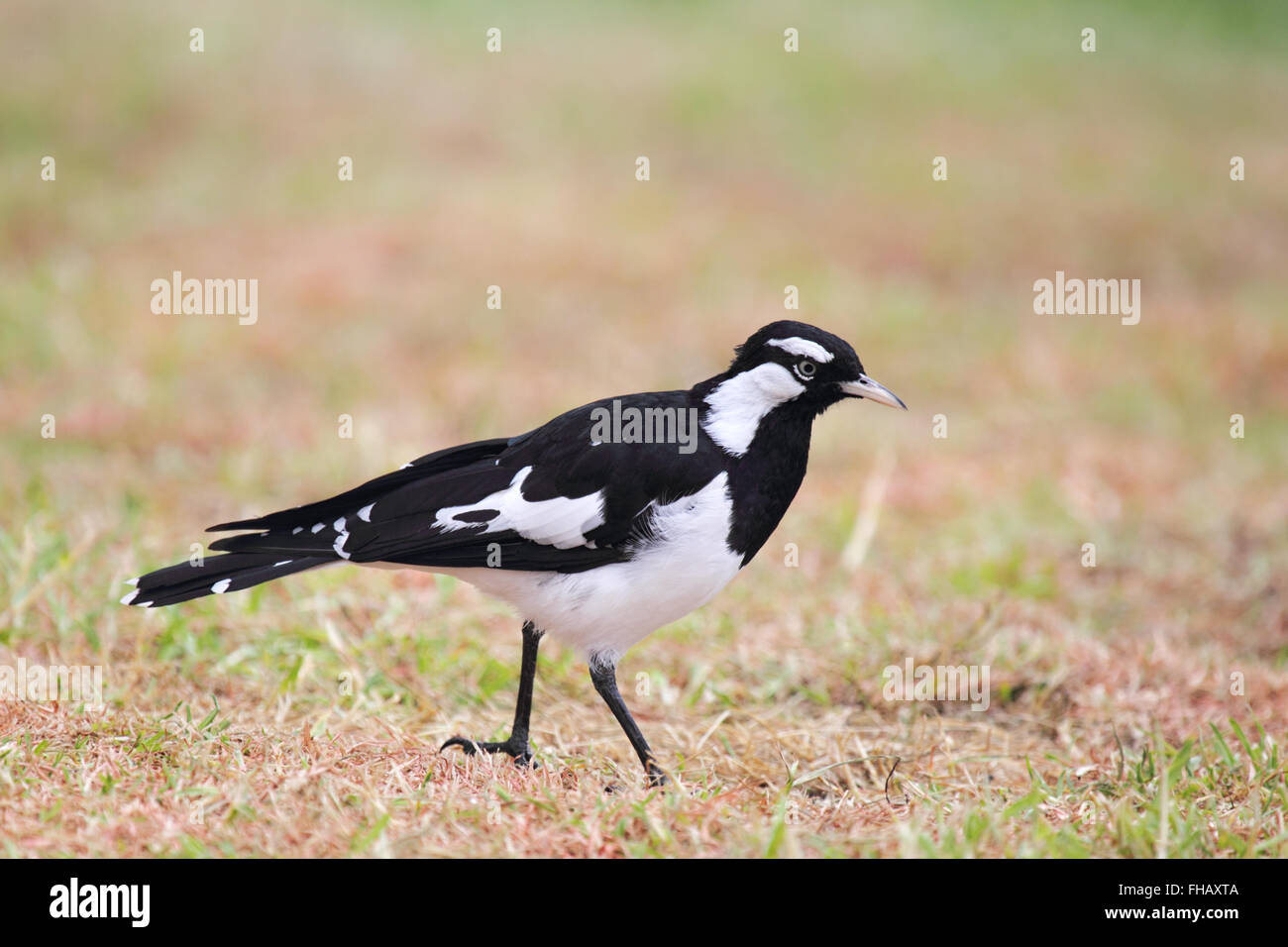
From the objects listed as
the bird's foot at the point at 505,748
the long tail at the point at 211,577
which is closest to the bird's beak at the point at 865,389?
the bird's foot at the point at 505,748

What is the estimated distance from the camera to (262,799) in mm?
3174

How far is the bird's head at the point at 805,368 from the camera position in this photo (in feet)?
12.0

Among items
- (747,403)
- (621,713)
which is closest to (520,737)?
(621,713)

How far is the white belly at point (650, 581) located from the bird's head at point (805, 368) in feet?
1.02

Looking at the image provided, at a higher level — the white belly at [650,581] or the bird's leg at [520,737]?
the white belly at [650,581]

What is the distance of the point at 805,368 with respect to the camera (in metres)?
3.67

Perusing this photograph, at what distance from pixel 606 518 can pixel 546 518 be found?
17 cm

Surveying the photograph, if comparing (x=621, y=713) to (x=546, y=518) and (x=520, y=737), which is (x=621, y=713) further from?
(x=546, y=518)

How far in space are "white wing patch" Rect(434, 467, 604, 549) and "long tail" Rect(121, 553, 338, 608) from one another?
43cm

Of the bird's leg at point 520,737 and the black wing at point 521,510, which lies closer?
the black wing at point 521,510

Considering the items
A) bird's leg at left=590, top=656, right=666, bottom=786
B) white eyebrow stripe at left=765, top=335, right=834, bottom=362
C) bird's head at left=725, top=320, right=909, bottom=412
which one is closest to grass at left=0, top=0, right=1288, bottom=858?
bird's leg at left=590, top=656, right=666, bottom=786

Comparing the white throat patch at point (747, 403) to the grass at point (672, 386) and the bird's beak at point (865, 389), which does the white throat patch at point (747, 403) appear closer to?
the bird's beak at point (865, 389)

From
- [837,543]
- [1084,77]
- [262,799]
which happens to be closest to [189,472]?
[837,543]

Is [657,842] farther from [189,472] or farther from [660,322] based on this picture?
[660,322]
